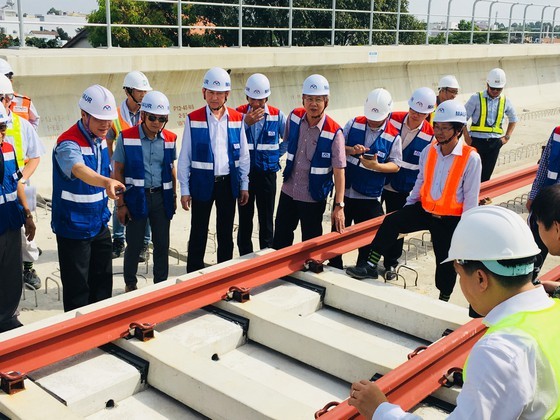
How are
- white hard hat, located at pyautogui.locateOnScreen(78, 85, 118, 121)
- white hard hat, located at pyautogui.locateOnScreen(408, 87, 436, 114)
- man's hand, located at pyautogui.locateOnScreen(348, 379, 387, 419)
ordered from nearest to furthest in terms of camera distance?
man's hand, located at pyautogui.locateOnScreen(348, 379, 387, 419), white hard hat, located at pyautogui.locateOnScreen(78, 85, 118, 121), white hard hat, located at pyautogui.locateOnScreen(408, 87, 436, 114)

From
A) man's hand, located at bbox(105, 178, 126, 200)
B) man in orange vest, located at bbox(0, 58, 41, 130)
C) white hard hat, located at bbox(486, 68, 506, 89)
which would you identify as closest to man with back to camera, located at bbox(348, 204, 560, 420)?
man's hand, located at bbox(105, 178, 126, 200)

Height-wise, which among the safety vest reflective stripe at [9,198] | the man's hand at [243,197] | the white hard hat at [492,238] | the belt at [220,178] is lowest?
the man's hand at [243,197]

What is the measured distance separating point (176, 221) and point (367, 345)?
491cm

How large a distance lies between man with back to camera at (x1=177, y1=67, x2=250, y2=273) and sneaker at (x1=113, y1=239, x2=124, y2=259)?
1254mm

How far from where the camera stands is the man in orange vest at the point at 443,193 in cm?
536

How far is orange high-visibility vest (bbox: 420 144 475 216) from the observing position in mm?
5355

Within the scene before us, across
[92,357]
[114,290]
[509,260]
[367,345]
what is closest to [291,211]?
[114,290]

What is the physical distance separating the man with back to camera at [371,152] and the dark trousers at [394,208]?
17.6 inches

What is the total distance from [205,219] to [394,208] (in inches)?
83.9

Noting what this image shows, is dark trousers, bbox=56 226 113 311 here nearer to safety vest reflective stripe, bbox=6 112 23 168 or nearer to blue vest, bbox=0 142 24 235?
blue vest, bbox=0 142 24 235

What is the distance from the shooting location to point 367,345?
4.16m

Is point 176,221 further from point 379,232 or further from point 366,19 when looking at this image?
point 366,19

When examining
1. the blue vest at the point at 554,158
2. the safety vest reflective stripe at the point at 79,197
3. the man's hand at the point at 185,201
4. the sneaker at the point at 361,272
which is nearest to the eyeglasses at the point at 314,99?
the man's hand at the point at 185,201

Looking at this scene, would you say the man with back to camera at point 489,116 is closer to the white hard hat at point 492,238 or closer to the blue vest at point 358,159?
the blue vest at point 358,159
